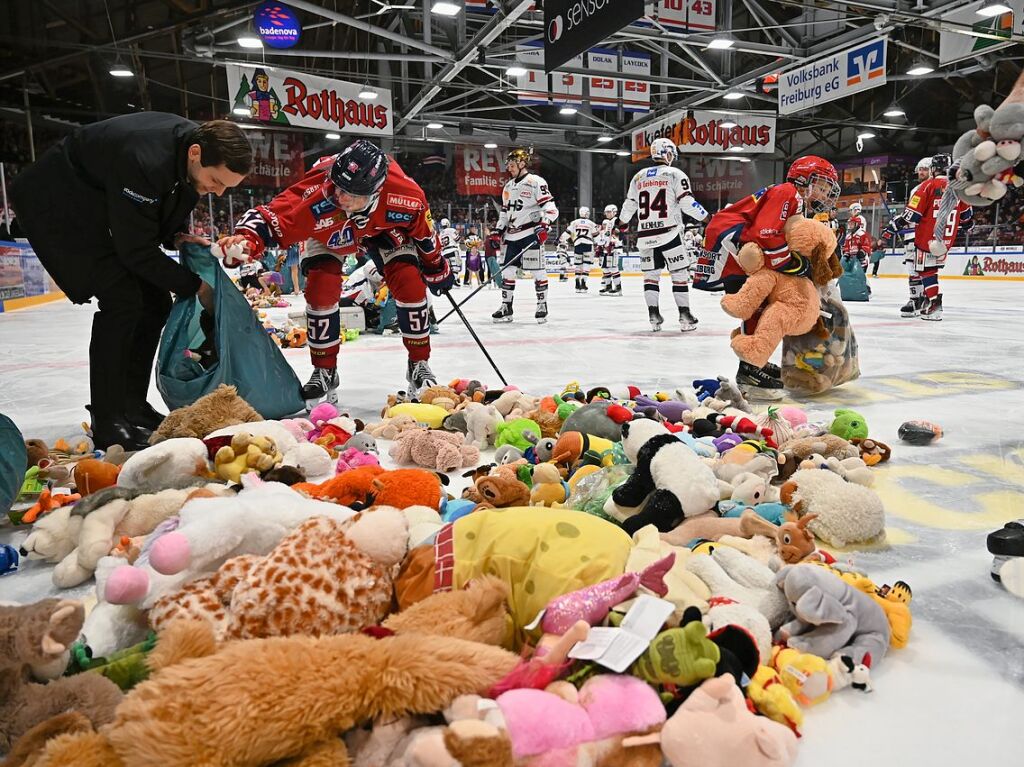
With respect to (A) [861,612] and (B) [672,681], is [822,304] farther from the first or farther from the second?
(B) [672,681]

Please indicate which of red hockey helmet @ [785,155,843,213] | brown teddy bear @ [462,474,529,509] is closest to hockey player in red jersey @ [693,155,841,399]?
red hockey helmet @ [785,155,843,213]

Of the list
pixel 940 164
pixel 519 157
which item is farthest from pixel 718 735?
pixel 940 164

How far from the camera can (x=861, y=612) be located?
127cm

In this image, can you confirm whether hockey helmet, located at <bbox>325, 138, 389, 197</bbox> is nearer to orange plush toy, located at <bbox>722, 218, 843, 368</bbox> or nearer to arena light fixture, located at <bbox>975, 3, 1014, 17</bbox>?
orange plush toy, located at <bbox>722, 218, 843, 368</bbox>

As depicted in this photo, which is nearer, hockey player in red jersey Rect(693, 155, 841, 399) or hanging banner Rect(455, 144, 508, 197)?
hockey player in red jersey Rect(693, 155, 841, 399)

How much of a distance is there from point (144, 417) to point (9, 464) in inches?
37.9

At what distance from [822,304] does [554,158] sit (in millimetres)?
24739

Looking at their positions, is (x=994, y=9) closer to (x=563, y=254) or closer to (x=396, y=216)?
(x=396, y=216)

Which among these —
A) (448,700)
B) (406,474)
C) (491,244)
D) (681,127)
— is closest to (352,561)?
(448,700)

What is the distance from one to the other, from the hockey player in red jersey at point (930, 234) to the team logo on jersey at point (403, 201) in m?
6.11

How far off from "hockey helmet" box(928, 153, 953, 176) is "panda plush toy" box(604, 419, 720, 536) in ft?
24.0

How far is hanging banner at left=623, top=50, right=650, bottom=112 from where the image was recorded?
1399 centimetres

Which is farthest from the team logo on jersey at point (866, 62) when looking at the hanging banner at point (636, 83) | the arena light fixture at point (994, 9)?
the hanging banner at point (636, 83)

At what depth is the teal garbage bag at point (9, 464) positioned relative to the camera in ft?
6.28
